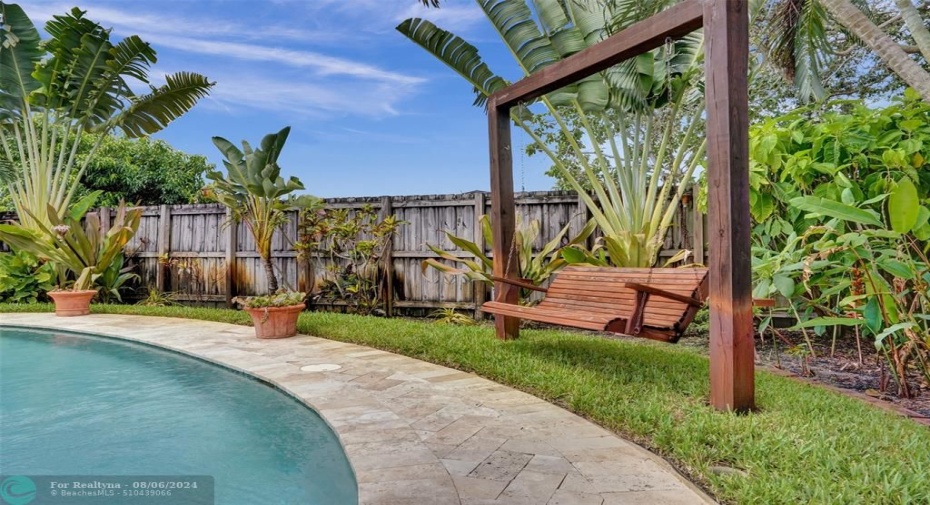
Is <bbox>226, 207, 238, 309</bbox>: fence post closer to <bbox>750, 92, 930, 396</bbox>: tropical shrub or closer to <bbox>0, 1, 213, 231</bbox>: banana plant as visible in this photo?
<bbox>0, 1, 213, 231</bbox>: banana plant

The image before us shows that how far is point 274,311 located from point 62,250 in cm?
504

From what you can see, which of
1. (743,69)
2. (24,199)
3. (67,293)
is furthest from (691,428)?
(24,199)

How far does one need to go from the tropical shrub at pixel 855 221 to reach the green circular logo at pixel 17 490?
412cm

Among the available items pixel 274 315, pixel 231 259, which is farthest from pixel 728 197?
pixel 231 259

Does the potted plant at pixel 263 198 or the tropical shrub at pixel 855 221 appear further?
the potted plant at pixel 263 198

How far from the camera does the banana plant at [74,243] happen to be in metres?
7.93

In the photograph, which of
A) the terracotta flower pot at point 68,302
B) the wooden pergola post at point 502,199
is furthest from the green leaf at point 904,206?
the terracotta flower pot at point 68,302

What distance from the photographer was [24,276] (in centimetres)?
879

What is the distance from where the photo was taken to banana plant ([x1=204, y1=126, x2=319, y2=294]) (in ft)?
20.1

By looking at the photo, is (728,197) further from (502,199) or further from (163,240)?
(163,240)

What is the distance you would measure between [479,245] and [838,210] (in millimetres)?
4516

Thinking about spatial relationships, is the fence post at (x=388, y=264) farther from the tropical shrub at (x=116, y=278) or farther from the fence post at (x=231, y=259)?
the tropical shrub at (x=116, y=278)

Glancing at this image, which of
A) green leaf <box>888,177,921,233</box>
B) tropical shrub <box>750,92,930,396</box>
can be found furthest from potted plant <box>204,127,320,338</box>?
green leaf <box>888,177,921,233</box>

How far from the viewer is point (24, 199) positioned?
8.95 m
